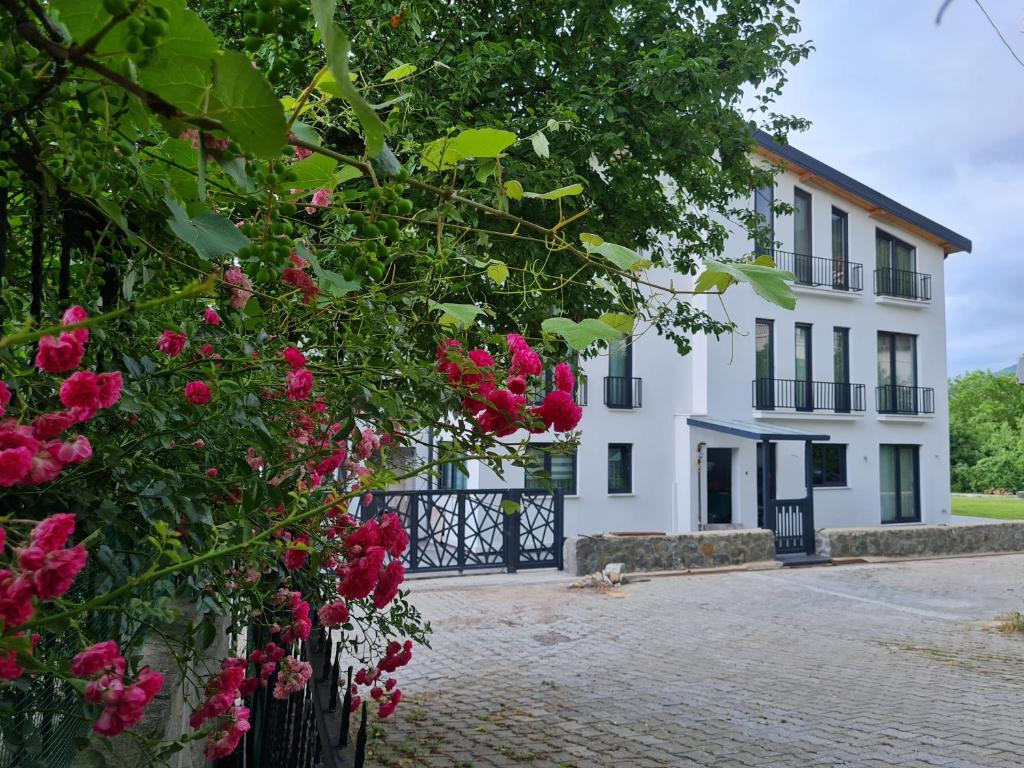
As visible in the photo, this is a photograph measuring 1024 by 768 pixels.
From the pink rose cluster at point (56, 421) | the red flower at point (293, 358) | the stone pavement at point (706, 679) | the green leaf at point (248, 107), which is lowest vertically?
the stone pavement at point (706, 679)

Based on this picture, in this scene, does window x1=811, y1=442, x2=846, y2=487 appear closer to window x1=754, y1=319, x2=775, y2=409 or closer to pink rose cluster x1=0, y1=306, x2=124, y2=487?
window x1=754, y1=319, x2=775, y2=409

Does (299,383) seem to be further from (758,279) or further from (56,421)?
(758,279)

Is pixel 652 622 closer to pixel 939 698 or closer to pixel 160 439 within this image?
pixel 939 698

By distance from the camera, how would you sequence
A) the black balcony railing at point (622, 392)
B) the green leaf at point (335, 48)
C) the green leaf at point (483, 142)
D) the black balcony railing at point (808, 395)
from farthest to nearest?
the black balcony railing at point (808, 395) → the black balcony railing at point (622, 392) → the green leaf at point (483, 142) → the green leaf at point (335, 48)

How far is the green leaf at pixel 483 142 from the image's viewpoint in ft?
4.42

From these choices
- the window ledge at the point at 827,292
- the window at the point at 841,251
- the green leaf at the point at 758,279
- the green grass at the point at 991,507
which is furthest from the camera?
the green grass at the point at 991,507

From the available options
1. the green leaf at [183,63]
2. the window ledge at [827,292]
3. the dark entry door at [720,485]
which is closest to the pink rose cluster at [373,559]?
the green leaf at [183,63]

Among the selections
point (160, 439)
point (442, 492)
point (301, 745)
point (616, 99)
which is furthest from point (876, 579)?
point (160, 439)

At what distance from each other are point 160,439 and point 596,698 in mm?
6036

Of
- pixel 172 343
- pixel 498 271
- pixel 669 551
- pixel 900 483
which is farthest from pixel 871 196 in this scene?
pixel 172 343

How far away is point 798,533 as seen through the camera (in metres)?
17.7

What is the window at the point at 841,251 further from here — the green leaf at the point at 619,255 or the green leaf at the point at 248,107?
the green leaf at the point at 248,107

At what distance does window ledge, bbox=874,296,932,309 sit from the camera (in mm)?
23547

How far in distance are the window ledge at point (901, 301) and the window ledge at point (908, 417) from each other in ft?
10.3
